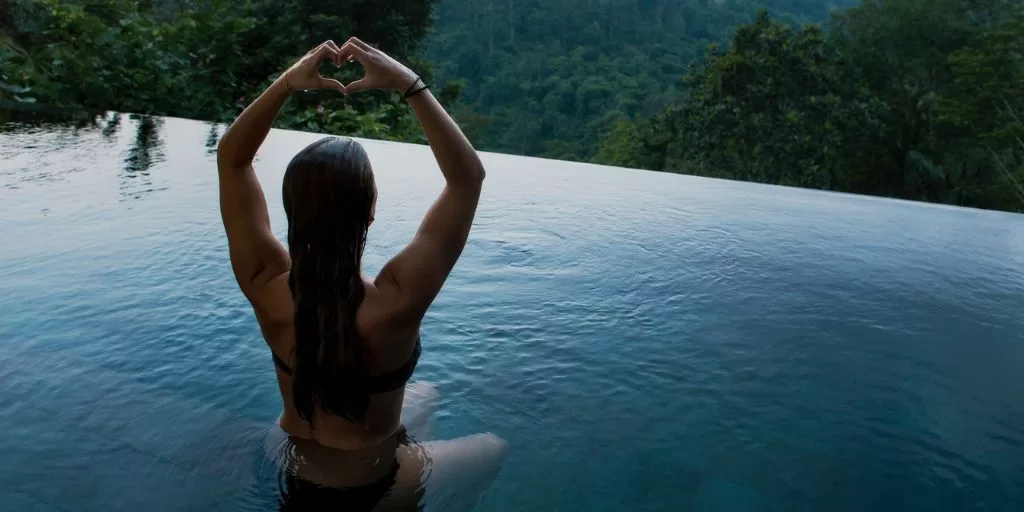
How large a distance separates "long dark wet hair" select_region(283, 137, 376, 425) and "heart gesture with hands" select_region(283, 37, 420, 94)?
0.12 m

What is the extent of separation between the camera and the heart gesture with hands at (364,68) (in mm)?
1335

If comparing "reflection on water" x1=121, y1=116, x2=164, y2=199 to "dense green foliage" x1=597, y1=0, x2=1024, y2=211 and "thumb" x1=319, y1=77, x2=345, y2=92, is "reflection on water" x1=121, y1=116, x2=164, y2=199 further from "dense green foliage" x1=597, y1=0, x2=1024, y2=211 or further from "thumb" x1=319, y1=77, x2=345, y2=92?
"dense green foliage" x1=597, y1=0, x2=1024, y2=211

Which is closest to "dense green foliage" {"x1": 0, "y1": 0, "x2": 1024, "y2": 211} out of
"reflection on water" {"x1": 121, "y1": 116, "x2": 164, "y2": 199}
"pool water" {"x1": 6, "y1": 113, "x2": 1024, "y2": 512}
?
"reflection on water" {"x1": 121, "y1": 116, "x2": 164, "y2": 199}

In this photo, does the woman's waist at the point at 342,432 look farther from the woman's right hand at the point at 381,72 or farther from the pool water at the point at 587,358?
the woman's right hand at the point at 381,72

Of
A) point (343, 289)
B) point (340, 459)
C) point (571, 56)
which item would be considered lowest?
point (340, 459)

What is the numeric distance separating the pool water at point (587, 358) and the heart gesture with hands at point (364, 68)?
77cm

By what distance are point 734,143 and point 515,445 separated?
17537 millimetres

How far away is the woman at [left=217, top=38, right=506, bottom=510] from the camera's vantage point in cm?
129

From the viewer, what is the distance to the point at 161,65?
27.2 ft

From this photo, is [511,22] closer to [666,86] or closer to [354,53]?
[666,86]

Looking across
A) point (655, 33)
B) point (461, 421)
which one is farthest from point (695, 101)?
point (655, 33)

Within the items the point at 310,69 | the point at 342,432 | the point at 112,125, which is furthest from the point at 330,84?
the point at 112,125

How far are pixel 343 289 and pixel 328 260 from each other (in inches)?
2.3

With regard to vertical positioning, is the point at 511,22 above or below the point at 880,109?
above
